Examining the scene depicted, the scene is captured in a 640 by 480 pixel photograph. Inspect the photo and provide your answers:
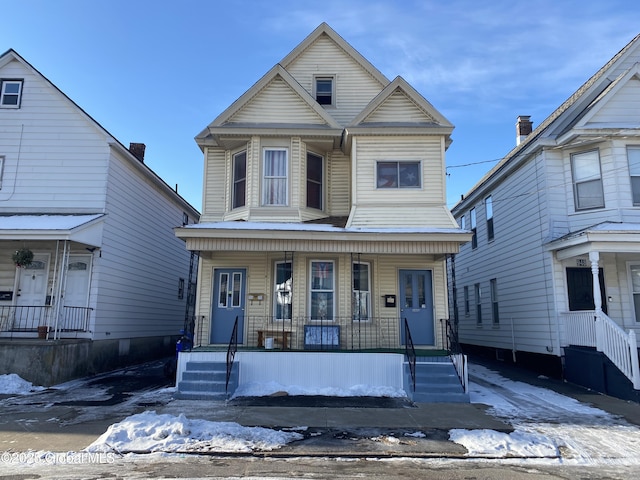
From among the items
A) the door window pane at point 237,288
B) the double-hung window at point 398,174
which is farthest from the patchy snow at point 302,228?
the door window pane at point 237,288

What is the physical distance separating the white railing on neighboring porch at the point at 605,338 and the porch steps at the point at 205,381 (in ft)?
28.0

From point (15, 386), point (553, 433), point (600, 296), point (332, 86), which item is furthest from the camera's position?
point (332, 86)

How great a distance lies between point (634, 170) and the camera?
41.1 ft

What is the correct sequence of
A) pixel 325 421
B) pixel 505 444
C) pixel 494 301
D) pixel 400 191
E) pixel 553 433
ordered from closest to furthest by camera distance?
1. pixel 505 444
2. pixel 553 433
3. pixel 325 421
4. pixel 400 191
5. pixel 494 301

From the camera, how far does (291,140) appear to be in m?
13.1

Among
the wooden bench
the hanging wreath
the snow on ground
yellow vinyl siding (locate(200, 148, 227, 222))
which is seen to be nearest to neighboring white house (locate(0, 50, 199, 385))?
the hanging wreath

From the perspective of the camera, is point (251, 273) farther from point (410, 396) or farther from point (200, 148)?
point (410, 396)

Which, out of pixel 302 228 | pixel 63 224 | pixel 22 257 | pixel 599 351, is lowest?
pixel 599 351

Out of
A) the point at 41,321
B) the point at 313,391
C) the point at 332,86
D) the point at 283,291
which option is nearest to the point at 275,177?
the point at 283,291

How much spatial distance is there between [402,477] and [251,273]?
8.07 m

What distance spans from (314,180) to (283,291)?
3.45m

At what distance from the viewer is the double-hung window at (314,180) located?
43.8 ft

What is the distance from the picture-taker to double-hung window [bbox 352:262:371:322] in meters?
12.4

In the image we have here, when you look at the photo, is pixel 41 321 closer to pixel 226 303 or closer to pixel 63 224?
pixel 63 224
